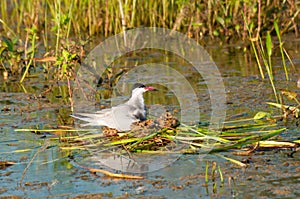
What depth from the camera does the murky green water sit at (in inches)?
162

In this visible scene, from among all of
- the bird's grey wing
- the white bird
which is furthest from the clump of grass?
the bird's grey wing

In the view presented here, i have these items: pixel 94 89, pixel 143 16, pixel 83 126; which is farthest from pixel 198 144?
pixel 143 16

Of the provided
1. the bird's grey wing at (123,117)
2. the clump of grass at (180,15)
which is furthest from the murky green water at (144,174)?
the clump of grass at (180,15)

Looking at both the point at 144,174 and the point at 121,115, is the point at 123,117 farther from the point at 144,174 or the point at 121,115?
the point at 144,174

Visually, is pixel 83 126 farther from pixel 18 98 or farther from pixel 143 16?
pixel 143 16

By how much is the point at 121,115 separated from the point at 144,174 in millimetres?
1084

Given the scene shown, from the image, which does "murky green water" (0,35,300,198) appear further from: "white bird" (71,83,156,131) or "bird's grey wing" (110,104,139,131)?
"bird's grey wing" (110,104,139,131)

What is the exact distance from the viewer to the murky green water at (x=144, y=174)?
4125 mm

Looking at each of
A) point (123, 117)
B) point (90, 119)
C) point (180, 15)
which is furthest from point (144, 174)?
point (180, 15)

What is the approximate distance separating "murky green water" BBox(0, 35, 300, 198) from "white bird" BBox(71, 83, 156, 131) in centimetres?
34

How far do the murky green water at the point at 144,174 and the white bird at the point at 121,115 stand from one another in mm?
336

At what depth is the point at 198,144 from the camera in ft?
16.3

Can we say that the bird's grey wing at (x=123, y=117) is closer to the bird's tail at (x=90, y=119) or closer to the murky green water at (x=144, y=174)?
the bird's tail at (x=90, y=119)

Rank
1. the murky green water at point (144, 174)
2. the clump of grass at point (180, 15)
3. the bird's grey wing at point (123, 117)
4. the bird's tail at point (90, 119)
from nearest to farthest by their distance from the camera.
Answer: the murky green water at point (144, 174) → the bird's grey wing at point (123, 117) → the bird's tail at point (90, 119) → the clump of grass at point (180, 15)
